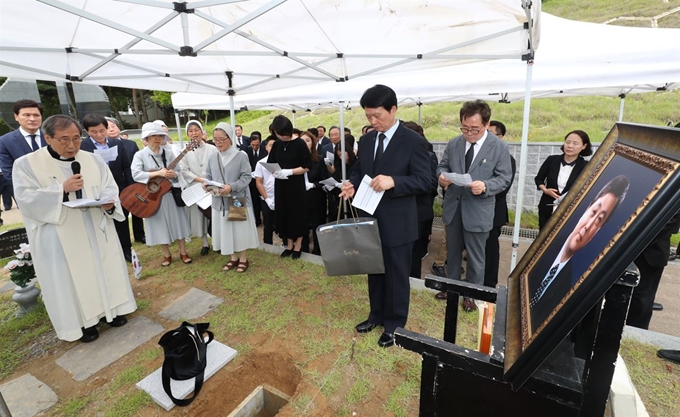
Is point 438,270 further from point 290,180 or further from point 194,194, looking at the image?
point 194,194

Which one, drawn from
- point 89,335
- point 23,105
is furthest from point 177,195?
point 89,335

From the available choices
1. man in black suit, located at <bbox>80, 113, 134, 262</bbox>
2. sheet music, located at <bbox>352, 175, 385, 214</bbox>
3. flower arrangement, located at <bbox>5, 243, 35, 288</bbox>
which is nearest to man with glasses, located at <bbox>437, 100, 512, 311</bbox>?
sheet music, located at <bbox>352, 175, 385, 214</bbox>

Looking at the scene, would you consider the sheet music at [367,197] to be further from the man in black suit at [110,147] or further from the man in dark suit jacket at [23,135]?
the man in dark suit jacket at [23,135]

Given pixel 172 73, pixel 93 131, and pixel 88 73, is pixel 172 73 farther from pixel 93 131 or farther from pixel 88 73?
pixel 93 131

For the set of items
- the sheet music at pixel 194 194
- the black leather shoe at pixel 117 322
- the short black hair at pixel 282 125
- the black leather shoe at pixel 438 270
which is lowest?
the black leather shoe at pixel 438 270

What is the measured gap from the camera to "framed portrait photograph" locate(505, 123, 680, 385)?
653 mm

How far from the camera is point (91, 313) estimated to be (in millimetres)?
3055

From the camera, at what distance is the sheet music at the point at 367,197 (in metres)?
2.52

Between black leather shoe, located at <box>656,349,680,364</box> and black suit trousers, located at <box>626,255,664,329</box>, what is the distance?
32cm

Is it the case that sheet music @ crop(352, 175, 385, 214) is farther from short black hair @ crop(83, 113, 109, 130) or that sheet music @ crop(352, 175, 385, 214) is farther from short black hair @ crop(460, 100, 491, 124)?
short black hair @ crop(83, 113, 109, 130)

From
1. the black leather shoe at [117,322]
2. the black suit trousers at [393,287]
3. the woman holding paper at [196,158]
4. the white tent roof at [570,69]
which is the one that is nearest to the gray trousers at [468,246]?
the black suit trousers at [393,287]

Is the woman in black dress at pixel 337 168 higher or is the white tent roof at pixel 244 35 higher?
the white tent roof at pixel 244 35

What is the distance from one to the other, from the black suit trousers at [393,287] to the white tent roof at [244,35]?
7.62 ft

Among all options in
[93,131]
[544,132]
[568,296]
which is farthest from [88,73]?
[544,132]
